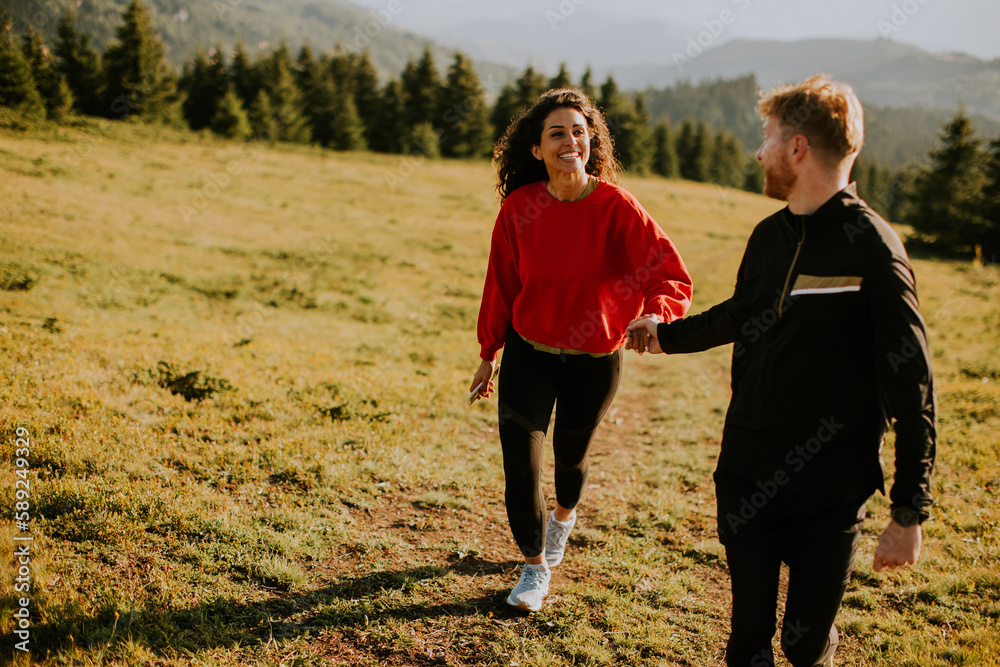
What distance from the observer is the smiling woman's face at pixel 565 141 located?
359cm

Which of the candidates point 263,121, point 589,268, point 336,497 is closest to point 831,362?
point 589,268

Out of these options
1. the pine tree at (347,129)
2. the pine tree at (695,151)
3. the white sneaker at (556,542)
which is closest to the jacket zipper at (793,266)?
the white sneaker at (556,542)

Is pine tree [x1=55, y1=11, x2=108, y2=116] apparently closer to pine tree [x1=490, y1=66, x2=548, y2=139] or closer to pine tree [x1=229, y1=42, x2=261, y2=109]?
pine tree [x1=229, y1=42, x2=261, y2=109]

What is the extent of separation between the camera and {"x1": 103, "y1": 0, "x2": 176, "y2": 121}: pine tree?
41000 millimetres

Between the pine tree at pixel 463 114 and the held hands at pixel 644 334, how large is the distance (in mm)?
49010

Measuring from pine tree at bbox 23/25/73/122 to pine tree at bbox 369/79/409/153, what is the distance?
21913 millimetres

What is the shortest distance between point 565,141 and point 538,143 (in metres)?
0.34

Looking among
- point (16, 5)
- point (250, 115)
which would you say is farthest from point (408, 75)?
point (16, 5)

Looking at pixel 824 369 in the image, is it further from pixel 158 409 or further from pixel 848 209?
pixel 158 409

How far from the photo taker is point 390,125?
51.0 metres

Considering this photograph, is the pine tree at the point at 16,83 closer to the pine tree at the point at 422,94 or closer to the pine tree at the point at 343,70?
the pine tree at the point at 343,70

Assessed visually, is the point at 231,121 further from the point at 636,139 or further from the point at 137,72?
the point at 636,139

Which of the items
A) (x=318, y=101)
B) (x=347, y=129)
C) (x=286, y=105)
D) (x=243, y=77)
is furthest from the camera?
(x=243, y=77)

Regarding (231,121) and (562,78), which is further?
(562,78)
